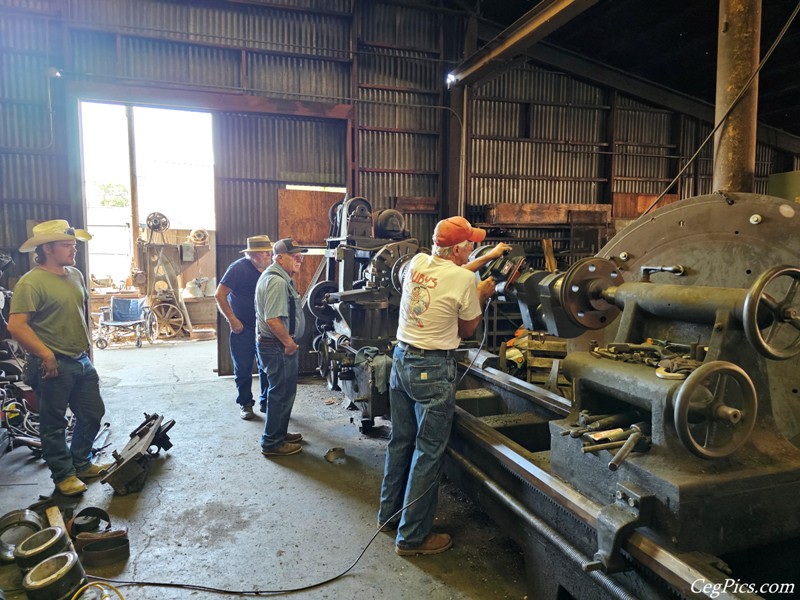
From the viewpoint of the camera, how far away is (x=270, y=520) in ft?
9.50

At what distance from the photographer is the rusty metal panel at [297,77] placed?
6219mm

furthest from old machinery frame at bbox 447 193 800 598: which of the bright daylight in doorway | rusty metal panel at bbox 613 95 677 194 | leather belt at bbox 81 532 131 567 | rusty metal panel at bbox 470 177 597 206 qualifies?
the bright daylight in doorway

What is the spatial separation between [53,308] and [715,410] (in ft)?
11.1

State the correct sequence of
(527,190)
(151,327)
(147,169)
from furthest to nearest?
1. (147,169)
2. (151,327)
3. (527,190)

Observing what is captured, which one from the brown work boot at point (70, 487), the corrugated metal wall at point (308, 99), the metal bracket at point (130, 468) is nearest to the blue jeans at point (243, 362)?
the metal bracket at point (130, 468)

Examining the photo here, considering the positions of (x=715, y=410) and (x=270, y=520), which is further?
(x=270, y=520)

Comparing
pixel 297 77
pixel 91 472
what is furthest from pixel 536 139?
pixel 91 472

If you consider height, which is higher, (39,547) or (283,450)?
(39,547)

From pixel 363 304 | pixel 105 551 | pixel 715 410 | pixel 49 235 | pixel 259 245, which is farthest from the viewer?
pixel 259 245

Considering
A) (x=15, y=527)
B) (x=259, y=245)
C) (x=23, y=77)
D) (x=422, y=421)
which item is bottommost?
(x=15, y=527)

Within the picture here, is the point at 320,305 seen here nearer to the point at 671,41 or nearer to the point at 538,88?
the point at 538,88

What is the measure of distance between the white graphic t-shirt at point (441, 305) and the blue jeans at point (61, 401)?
7.07 ft

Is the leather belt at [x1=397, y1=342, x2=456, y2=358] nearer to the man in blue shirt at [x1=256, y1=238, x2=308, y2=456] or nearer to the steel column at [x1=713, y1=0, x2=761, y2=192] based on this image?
the man in blue shirt at [x1=256, y1=238, x2=308, y2=456]

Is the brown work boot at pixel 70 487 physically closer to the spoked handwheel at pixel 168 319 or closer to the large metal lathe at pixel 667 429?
the large metal lathe at pixel 667 429
